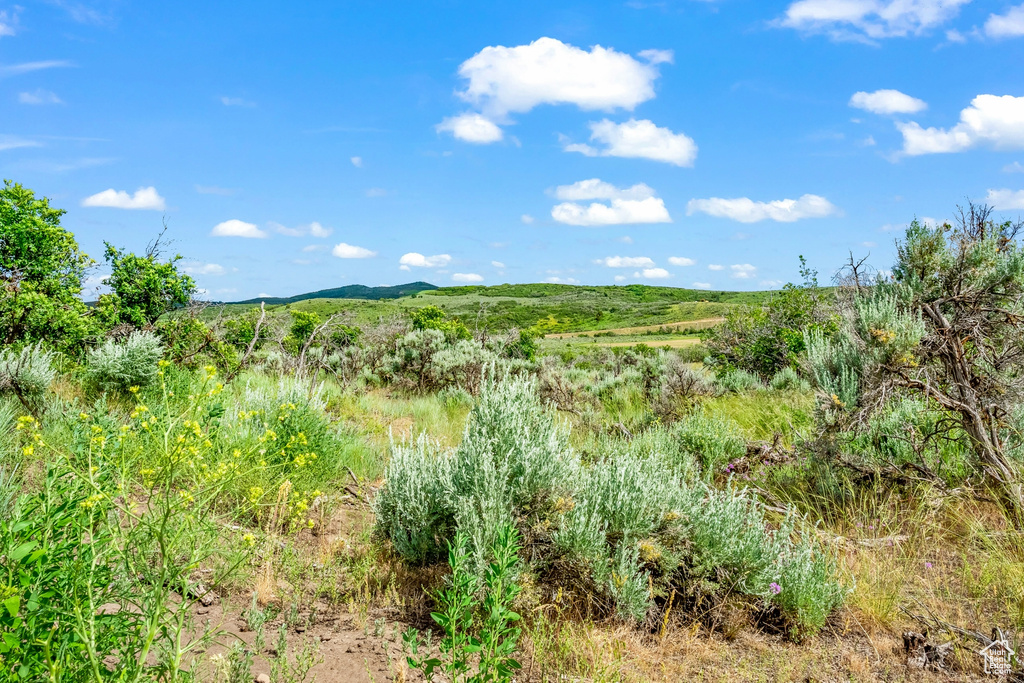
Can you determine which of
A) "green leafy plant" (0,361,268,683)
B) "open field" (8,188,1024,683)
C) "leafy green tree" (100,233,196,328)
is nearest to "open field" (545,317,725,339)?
"leafy green tree" (100,233,196,328)

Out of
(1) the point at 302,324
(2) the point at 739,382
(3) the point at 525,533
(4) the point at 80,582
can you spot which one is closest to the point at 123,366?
(3) the point at 525,533

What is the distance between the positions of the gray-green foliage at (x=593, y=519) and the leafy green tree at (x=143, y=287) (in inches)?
302

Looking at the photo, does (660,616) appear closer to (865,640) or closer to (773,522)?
(865,640)

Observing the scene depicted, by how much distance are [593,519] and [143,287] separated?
9467 millimetres

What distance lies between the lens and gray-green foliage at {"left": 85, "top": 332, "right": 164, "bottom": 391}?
7324mm

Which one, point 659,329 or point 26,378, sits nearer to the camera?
point 26,378

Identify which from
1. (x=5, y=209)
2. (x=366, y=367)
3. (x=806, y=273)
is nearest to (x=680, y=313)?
(x=806, y=273)

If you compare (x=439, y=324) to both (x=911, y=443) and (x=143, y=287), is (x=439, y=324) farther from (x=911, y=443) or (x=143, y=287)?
(x=911, y=443)

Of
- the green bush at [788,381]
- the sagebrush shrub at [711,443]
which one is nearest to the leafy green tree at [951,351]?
the sagebrush shrub at [711,443]

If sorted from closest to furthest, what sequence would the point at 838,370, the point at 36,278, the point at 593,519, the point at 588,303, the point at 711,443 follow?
the point at 593,519 < the point at 838,370 < the point at 711,443 < the point at 36,278 < the point at 588,303

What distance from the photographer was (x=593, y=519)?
141 inches

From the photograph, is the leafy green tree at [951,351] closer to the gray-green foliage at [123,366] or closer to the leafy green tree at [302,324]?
the gray-green foliage at [123,366]

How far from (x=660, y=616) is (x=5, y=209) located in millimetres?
9985

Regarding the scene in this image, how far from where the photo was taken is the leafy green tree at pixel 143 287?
Result: 9930 millimetres
